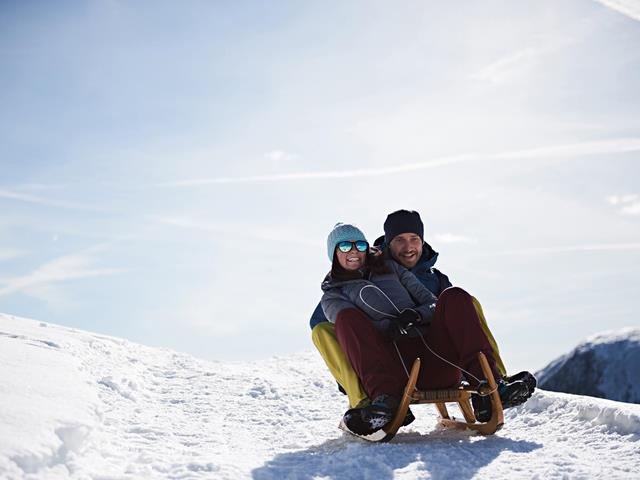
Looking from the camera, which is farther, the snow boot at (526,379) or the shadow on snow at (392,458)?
the snow boot at (526,379)

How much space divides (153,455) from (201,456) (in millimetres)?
248

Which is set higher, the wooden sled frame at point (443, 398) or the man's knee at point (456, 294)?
the man's knee at point (456, 294)

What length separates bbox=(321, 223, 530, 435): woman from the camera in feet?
12.2

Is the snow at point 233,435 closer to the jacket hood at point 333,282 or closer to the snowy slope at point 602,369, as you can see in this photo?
the jacket hood at point 333,282

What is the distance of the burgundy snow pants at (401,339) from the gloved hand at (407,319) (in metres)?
0.17

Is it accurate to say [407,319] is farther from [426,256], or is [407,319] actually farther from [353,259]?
[426,256]

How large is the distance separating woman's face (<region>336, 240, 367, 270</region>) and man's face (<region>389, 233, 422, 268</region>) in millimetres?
638

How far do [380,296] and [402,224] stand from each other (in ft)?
3.33

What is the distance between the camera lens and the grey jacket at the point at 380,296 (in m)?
4.03

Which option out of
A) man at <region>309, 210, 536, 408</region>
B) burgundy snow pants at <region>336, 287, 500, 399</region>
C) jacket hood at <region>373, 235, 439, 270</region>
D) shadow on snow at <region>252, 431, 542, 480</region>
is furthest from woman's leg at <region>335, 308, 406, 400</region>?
jacket hood at <region>373, 235, 439, 270</region>

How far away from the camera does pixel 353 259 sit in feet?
13.9

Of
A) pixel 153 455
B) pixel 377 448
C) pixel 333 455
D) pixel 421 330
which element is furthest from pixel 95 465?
pixel 421 330

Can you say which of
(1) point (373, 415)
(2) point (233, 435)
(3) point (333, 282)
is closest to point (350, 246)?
(3) point (333, 282)

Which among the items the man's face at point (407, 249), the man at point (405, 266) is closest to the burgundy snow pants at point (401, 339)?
the man at point (405, 266)
